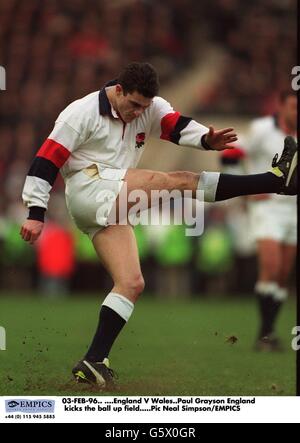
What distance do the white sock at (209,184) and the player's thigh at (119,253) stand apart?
46 centimetres

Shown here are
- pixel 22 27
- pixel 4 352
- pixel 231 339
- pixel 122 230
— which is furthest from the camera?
pixel 22 27

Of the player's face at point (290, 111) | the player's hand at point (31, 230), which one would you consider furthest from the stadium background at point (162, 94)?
the player's hand at point (31, 230)

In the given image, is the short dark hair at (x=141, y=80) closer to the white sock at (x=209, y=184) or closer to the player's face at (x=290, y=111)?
the white sock at (x=209, y=184)

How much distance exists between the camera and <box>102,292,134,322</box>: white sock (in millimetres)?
5414

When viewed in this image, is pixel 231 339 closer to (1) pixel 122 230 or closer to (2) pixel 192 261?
(1) pixel 122 230

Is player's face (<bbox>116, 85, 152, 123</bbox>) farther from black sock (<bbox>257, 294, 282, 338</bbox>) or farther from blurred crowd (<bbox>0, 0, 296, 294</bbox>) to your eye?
blurred crowd (<bbox>0, 0, 296, 294</bbox>)

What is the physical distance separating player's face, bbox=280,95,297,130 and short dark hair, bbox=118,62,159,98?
2499mm

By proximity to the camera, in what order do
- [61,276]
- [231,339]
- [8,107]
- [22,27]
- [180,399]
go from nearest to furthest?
[180,399] < [231,339] < [61,276] < [8,107] < [22,27]

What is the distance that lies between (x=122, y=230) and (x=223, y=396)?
1.02 metres

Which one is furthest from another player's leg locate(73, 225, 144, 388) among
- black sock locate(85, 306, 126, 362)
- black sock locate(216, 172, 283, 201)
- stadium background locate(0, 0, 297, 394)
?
stadium background locate(0, 0, 297, 394)

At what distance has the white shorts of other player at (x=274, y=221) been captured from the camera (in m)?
8.06

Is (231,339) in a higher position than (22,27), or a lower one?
lower

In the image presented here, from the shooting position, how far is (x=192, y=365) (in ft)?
21.9

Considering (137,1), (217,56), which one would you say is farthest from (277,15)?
(137,1)
